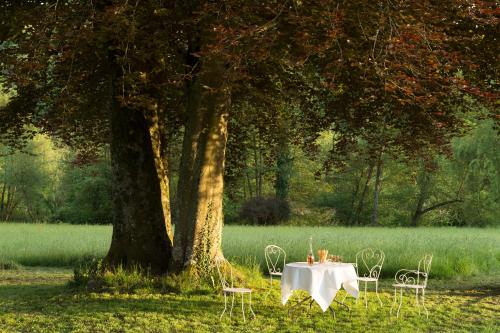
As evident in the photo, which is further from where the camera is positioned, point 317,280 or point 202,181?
point 202,181

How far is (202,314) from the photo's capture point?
12.1m

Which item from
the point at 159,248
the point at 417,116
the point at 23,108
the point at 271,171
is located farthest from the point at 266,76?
the point at 271,171

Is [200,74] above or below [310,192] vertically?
above

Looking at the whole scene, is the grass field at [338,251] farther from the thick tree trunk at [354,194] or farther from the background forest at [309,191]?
the thick tree trunk at [354,194]

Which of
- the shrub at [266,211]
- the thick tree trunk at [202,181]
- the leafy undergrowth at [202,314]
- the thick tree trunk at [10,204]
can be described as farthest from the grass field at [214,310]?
the thick tree trunk at [10,204]

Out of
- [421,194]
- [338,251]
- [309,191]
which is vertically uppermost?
[309,191]

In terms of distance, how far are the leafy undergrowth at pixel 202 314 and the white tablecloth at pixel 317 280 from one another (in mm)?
478

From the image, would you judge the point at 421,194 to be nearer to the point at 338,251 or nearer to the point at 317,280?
the point at 338,251

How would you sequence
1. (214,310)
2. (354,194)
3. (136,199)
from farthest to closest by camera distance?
(354,194) → (136,199) → (214,310)

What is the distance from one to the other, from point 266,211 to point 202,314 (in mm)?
31977

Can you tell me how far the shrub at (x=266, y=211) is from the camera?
4400cm

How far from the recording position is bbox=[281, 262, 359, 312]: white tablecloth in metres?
11.5

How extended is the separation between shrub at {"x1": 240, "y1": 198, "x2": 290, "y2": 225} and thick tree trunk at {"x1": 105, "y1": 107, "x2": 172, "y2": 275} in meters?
29.1

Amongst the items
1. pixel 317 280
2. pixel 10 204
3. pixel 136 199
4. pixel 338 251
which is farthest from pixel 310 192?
pixel 317 280
